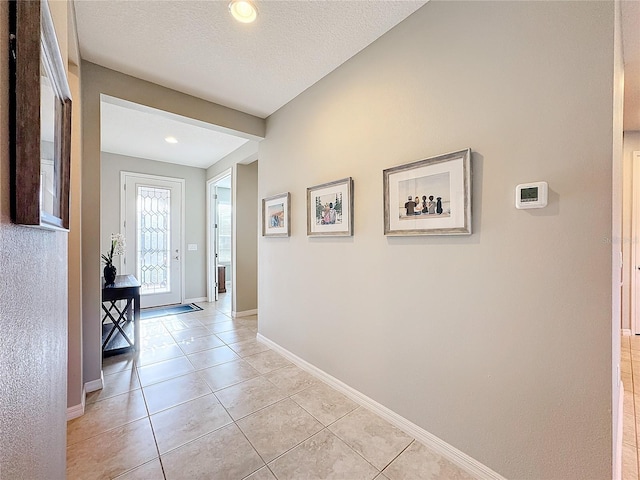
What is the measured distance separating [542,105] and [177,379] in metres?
3.14

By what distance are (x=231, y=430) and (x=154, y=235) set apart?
13.4ft

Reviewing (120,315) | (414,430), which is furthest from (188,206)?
(414,430)

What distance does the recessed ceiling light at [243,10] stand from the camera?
5.40ft

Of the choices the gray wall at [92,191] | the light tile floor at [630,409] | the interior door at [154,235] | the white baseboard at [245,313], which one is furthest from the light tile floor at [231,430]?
the interior door at [154,235]

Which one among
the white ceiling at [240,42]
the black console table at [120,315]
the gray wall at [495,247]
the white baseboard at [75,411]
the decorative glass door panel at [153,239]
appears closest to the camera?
the gray wall at [495,247]

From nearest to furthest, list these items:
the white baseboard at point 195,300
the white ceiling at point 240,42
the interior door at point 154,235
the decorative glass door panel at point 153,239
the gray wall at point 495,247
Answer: the gray wall at point 495,247, the white ceiling at point 240,42, the interior door at point 154,235, the decorative glass door panel at point 153,239, the white baseboard at point 195,300

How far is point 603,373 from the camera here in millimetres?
1136

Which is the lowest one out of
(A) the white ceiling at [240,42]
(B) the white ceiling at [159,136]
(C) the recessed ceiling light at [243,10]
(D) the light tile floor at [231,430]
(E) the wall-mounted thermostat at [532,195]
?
(D) the light tile floor at [231,430]

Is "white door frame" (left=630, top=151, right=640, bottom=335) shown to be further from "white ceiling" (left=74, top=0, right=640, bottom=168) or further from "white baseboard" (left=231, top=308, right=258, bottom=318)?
"white baseboard" (left=231, top=308, right=258, bottom=318)

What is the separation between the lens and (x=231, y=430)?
71.3 inches

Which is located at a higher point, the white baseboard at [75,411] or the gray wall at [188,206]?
the gray wall at [188,206]

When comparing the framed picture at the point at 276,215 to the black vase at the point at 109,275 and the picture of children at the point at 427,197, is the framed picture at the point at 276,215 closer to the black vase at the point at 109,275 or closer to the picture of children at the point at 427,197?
the picture of children at the point at 427,197

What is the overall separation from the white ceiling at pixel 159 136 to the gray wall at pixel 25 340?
224 centimetres

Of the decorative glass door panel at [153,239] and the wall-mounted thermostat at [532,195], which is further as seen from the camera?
the decorative glass door panel at [153,239]
